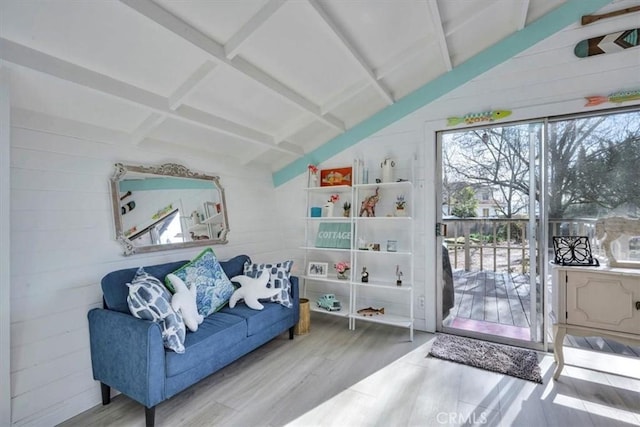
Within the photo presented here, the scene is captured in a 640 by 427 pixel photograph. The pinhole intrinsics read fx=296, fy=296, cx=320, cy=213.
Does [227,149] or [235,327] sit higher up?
[227,149]

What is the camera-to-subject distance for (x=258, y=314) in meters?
2.51

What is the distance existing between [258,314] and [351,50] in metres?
2.26

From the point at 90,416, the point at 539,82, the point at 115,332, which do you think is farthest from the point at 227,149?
the point at 539,82

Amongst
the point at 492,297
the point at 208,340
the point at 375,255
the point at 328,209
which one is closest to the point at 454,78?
the point at 328,209

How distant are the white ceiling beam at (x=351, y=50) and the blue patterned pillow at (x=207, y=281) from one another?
6.69ft

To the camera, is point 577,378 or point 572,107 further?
point 572,107

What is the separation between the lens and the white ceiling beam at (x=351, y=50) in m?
1.90

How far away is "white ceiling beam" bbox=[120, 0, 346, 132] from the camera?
155 centimetres

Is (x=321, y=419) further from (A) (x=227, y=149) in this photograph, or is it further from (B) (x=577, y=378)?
(A) (x=227, y=149)

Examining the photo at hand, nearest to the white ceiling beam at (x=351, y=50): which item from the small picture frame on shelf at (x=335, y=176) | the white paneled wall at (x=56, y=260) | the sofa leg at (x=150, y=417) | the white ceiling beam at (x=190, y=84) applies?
the white ceiling beam at (x=190, y=84)

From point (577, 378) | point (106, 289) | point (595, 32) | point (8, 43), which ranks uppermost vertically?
point (595, 32)

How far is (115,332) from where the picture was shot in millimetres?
1849

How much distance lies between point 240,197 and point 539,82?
3.18 m

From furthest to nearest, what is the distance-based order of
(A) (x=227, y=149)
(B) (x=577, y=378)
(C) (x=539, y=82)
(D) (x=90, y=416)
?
(A) (x=227, y=149) < (C) (x=539, y=82) < (B) (x=577, y=378) < (D) (x=90, y=416)
